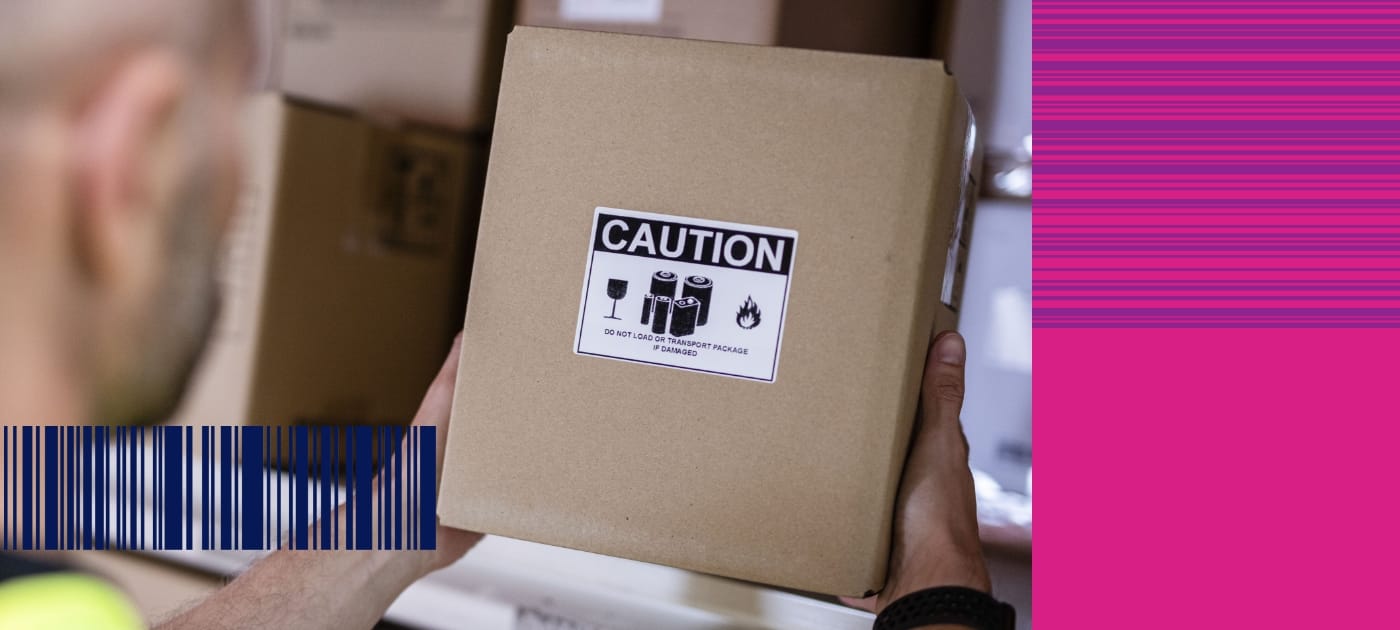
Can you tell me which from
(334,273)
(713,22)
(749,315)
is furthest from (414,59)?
(749,315)

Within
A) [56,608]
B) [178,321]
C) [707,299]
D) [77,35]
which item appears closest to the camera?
[56,608]

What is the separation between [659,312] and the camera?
2.23 ft

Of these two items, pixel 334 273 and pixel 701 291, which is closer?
pixel 701 291

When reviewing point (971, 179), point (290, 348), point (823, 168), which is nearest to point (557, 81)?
point (823, 168)

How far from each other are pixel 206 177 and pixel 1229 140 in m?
1.03

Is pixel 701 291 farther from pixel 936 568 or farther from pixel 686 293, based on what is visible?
pixel 936 568

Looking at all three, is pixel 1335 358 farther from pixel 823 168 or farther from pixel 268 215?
pixel 268 215

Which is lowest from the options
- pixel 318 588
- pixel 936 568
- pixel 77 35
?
pixel 318 588

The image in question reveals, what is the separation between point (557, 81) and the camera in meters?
0.71

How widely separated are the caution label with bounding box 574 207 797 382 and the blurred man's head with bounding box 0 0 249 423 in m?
0.64

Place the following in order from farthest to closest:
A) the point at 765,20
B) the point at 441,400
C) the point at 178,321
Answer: the point at 178,321
the point at 765,20
the point at 441,400

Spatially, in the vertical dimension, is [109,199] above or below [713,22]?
below

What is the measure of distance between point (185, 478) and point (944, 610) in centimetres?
89

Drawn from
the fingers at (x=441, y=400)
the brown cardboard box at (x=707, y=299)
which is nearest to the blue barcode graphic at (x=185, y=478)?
the fingers at (x=441, y=400)
